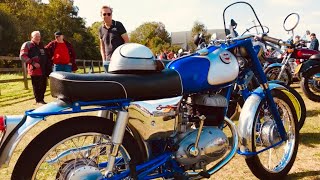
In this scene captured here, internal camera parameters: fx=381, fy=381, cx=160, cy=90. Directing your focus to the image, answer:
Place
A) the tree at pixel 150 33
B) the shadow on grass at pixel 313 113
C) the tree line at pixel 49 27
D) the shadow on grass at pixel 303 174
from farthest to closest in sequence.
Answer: the tree at pixel 150 33 < the tree line at pixel 49 27 < the shadow on grass at pixel 313 113 < the shadow on grass at pixel 303 174

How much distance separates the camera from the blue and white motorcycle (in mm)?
2021

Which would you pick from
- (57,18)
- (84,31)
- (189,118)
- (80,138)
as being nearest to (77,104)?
(80,138)

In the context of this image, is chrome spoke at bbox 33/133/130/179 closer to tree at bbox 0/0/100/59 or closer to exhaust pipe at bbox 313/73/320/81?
exhaust pipe at bbox 313/73/320/81

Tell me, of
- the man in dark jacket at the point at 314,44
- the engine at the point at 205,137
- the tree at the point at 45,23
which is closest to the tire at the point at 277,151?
the engine at the point at 205,137

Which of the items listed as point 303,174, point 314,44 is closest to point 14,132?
point 303,174

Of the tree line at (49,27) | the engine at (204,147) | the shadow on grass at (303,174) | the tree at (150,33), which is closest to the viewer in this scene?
the engine at (204,147)

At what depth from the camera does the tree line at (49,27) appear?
42406 millimetres

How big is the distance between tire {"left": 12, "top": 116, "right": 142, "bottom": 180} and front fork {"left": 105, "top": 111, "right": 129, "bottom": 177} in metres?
0.05

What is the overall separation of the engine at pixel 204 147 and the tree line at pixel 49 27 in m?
38.6

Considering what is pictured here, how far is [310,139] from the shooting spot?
433 centimetres

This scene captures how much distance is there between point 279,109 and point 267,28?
2.33ft

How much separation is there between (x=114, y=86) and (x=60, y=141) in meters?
0.42

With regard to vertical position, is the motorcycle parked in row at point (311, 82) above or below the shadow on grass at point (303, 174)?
above

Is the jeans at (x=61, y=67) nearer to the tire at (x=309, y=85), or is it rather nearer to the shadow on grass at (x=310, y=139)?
the tire at (x=309, y=85)
